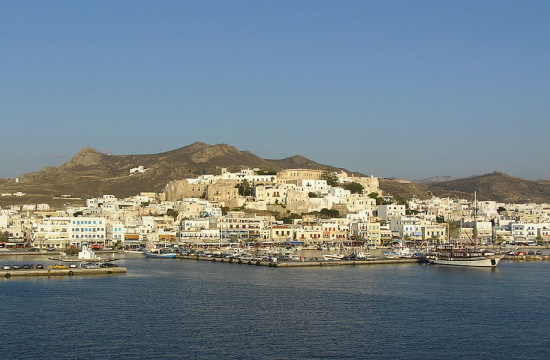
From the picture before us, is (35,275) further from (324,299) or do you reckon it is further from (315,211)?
(315,211)

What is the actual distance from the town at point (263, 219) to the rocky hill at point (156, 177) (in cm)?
1242

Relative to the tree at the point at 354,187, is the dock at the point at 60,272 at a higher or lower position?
lower

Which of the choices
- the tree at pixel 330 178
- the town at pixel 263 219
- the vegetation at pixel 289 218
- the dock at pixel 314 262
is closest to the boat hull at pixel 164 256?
the dock at pixel 314 262

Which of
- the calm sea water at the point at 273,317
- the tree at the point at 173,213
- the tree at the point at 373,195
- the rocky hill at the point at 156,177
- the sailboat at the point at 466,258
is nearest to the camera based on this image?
the calm sea water at the point at 273,317

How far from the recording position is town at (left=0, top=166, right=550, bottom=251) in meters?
58.5

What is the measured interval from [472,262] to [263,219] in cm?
2412

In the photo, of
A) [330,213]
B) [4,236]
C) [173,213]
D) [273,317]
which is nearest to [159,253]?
[173,213]

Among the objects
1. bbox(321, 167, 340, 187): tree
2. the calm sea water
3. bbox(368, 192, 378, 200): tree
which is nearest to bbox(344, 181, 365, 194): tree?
bbox(368, 192, 378, 200): tree

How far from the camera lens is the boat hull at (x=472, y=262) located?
4338 centimetres

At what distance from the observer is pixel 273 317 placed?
23.3 metres

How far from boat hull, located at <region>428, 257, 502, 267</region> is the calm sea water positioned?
688cm

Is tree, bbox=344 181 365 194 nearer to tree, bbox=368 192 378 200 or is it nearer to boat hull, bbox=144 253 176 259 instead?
tree, bbox=368 192 378 200

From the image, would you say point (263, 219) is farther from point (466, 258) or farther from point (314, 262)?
point (466, 258)

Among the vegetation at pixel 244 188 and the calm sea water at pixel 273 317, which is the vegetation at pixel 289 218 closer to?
the vegetation at pixel 244 188
